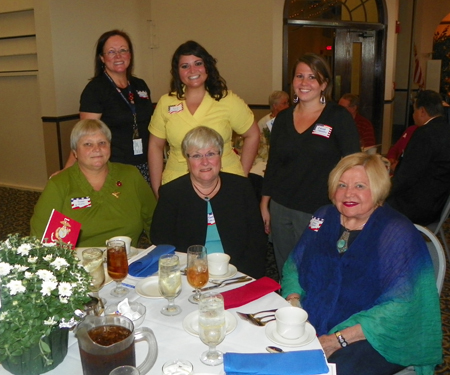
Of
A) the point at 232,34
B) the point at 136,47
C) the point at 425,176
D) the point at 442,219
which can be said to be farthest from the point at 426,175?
the point at 136,47

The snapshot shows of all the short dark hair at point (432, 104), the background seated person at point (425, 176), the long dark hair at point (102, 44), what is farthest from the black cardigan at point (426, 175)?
the long dark hair at point (102, 44)

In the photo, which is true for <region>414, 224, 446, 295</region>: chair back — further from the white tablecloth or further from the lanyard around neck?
the lanyard around neck

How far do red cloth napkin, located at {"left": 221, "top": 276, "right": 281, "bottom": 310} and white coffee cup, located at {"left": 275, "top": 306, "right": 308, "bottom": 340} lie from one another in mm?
186

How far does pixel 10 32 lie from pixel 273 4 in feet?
11.4

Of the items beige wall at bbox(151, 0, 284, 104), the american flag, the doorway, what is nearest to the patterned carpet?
beige wall at bbox(151, 0, 284, 104)

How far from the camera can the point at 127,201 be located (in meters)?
2.63

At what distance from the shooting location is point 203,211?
2473mm

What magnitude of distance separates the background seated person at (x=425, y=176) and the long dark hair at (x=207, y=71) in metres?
1.45

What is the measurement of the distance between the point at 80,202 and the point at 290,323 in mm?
1458

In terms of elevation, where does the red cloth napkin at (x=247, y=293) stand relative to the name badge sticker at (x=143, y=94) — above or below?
below

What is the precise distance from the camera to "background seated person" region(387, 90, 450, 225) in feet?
11.2

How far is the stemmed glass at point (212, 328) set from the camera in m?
1.35

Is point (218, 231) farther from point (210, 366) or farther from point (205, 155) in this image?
point (210, 366)

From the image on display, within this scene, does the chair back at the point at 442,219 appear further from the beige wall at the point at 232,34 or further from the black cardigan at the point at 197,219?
the beige wall at the point at 232,34
